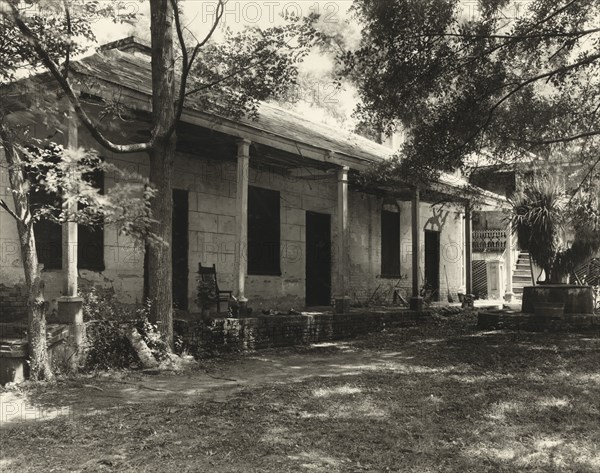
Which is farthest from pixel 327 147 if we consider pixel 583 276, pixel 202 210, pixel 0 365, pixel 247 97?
pixel 583 276

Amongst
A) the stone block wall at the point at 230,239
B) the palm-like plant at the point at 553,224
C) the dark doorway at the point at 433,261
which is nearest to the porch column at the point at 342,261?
the stone block wall at the point at 230,239

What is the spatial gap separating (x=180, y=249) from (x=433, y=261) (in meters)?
10.2

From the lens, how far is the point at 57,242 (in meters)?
9.83

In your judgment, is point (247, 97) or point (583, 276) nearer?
point (247, 97)

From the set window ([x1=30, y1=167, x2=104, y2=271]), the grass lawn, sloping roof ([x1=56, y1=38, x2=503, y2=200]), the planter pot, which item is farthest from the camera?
the planter pot

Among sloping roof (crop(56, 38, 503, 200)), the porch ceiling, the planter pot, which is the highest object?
sloping roof (crop(56, 38, 503, 200))

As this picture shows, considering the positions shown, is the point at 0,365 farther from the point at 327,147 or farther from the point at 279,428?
the point at 327,147

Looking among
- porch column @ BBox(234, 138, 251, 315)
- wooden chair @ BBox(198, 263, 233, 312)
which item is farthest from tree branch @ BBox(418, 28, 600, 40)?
wooden chair @ BBox(198, 263, 233, 312)

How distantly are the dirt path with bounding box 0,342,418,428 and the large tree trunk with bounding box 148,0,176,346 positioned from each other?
39.3 inches

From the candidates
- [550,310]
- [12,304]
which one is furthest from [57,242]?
[550,310]

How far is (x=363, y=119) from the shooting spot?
12.0 meters

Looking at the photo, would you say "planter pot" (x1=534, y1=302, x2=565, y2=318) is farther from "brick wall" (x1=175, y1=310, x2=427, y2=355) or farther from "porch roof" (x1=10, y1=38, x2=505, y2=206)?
"porch roof" (x1=10, y1=38, x2=505, y2=206)

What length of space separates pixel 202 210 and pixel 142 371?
4906 millimetres

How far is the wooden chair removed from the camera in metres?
Result: 10.9
